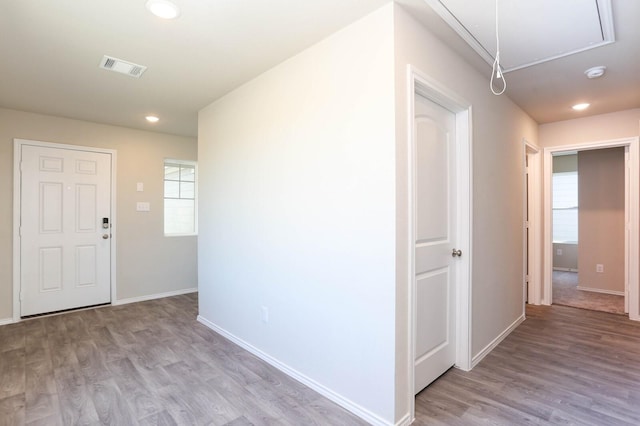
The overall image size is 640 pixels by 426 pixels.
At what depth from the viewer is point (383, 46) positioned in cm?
181

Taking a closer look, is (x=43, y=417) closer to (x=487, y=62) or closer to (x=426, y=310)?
(x=426, y=310)

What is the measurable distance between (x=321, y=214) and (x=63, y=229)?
359cm

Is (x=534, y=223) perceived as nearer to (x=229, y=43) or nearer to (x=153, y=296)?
(x=229, y=43)

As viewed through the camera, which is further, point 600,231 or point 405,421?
point 600,231

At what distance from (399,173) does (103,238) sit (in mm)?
4095

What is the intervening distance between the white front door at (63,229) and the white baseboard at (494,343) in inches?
172

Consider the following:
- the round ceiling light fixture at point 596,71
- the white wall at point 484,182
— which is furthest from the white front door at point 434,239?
the round ceiling light fixture at point 596,71

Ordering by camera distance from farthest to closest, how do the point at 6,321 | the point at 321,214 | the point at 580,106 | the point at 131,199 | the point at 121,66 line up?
1. the point at 131,199
2. the point at 6,321
3. the point at 580,106
4. the point at 121,66
5. the point at 321,214

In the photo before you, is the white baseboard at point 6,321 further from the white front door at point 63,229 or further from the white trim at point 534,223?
the white trim at point 534,223

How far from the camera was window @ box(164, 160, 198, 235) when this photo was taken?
4852 millimetres

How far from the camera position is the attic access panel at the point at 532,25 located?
178cm

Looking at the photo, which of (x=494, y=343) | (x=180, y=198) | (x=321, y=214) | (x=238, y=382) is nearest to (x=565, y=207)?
(x=494, y=343)

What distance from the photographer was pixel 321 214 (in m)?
2.18

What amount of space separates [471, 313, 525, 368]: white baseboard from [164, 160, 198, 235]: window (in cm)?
411
